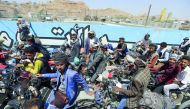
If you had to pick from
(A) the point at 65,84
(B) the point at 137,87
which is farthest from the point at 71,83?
(B) the point at 137,87

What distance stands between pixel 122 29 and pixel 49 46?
13.5 ft

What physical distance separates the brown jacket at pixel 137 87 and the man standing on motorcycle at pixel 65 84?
108cm

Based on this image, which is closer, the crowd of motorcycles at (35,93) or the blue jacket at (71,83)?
the blue jacket at (71,83)

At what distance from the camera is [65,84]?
532 centimetres

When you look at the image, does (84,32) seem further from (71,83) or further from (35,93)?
(71,83)

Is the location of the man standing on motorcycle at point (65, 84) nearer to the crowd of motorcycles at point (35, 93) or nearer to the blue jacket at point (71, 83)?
the blue jacket at point (71, 83)

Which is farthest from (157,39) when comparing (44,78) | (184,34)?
(44,78)

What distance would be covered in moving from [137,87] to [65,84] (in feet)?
4.78

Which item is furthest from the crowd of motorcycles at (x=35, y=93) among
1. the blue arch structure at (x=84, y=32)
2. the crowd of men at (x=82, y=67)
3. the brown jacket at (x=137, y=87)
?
the blue arch structure at (x=84, y=32)

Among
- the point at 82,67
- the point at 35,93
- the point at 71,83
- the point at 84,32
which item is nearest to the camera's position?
the point at 71,83

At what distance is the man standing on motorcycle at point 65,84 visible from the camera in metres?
5.23

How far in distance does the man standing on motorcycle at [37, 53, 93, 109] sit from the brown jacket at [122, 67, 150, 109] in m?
1.08

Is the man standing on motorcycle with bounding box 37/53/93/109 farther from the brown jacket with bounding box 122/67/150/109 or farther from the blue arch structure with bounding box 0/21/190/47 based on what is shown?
the blue arch structure with bounding box 0/21/190/47

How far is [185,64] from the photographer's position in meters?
8.08
